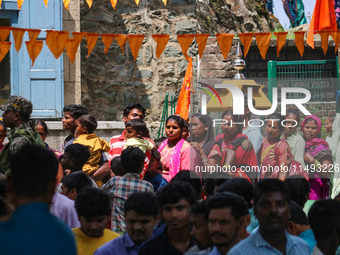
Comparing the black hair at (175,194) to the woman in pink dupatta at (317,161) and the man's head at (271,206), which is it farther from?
the woman in pink dupatta at (317,161)

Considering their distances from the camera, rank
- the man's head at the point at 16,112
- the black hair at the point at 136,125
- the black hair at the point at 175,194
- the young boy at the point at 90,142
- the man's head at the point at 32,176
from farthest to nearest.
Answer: the black hair at the point at 136,125 → the young boy at the point at 90,142 → the man's head at the point at 16,112 → the black hair at the point at 175,194 → the man's head at the point at 32,176

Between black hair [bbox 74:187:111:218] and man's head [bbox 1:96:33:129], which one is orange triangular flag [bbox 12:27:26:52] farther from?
black hair [bbox 74:187:111:218]

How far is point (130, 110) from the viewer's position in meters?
7.73

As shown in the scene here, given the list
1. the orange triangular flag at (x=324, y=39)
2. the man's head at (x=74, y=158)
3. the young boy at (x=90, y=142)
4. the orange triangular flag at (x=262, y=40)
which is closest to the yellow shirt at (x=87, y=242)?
the man's head at (x=74, y=158)

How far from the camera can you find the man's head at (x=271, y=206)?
12.5 feet

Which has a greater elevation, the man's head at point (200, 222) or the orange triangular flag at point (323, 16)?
the orange triangular flag at point (323, 16)

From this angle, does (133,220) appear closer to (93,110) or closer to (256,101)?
(256,101)

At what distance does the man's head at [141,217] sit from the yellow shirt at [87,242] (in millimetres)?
247

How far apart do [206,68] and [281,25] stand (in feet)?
16.9

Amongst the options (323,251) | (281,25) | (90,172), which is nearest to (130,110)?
(90,172)

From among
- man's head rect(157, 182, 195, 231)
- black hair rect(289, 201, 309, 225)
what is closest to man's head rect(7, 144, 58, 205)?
man's head rect(157, 182, 195, 231)

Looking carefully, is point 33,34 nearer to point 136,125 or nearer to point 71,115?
point 71,115

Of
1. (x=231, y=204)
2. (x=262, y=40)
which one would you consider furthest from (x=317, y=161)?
(x=231, y=204)

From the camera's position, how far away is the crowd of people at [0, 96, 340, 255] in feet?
8.08
